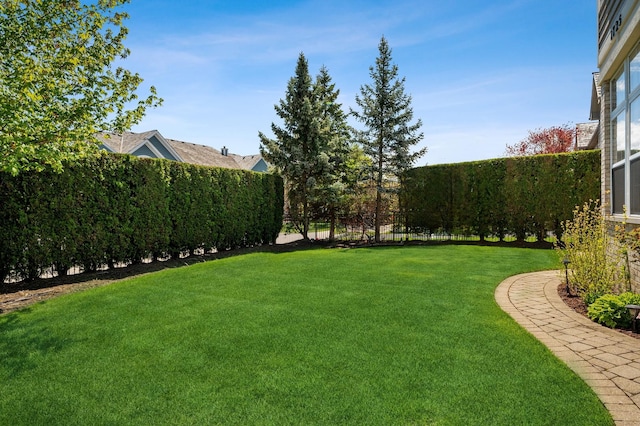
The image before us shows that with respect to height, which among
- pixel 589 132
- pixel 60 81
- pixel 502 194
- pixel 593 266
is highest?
pixel 589 132

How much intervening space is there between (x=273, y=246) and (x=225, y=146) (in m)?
27.1

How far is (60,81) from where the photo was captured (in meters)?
6.29

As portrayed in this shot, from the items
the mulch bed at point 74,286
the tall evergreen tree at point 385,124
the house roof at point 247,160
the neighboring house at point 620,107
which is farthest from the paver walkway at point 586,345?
the house roof at point 247,160

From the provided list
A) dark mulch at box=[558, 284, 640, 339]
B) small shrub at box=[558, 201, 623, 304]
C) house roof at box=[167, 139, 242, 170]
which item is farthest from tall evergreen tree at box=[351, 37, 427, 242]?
house roof at box=[167, 139, 242, 170]

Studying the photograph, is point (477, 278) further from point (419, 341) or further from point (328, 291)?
point (419, 341)

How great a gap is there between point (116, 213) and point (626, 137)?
35.1 ft

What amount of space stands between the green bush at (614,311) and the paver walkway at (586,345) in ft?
0.42

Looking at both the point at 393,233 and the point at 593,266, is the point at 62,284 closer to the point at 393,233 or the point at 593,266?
the point at 593,266

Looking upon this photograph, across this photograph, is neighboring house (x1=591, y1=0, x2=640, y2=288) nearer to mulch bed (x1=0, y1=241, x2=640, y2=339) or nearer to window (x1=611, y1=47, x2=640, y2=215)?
window (x1=611, y1=47, x2=640, y2=215)

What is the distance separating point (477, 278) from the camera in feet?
24.4

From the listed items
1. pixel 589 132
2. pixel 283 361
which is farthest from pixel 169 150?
pixel 589 132

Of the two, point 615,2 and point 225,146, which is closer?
point 615,2

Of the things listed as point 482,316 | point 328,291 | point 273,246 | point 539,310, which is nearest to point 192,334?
point 328,291

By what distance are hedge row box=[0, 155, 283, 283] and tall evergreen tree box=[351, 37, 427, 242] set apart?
6.04 meters
